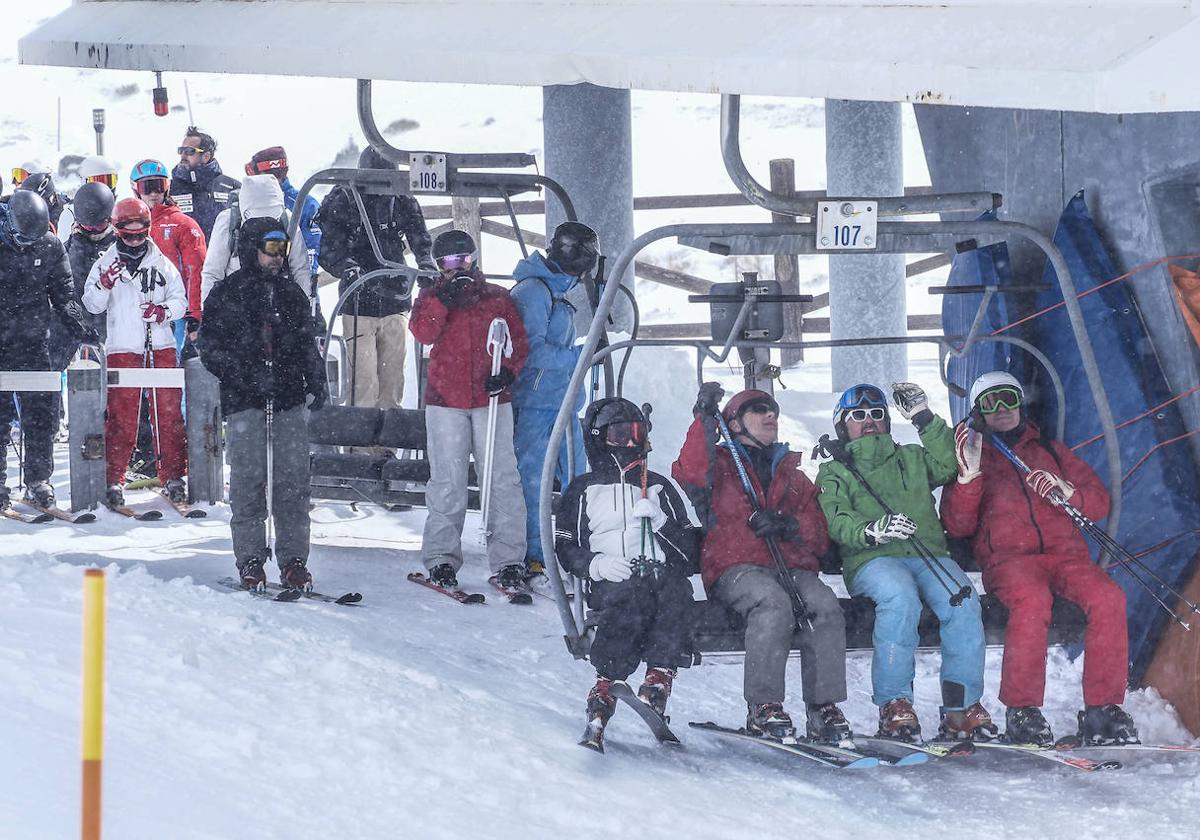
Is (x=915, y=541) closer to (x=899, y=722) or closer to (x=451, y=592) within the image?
(x=899, y=722)

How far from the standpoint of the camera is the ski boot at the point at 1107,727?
5.45m

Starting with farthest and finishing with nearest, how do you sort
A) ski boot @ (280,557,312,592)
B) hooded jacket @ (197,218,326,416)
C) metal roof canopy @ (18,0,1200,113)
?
ski boot @ (280,557,312,592), hooded jacket @ (197,218,326,416), metal roof canopy @ (18,0,1200,113)

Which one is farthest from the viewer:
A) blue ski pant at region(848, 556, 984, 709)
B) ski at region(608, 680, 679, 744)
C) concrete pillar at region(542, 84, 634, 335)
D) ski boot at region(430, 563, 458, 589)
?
concrete pillar at region(542, 84, 634, 335)

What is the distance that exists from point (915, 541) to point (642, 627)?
1037 millimetres

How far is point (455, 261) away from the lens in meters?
7.41

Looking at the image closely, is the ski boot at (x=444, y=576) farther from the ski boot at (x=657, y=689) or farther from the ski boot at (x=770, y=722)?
the ski boot at (x=770, y=722)

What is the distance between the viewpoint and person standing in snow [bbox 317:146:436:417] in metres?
9.16

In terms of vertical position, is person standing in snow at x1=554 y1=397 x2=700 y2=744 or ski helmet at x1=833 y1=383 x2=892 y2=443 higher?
ski helmet at x1=833 y1=383 x2=892 y2=443

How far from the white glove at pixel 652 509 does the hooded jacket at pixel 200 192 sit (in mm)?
5543

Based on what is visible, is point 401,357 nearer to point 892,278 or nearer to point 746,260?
point 892,278

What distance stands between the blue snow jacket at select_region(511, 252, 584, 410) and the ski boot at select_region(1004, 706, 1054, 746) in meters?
2.90

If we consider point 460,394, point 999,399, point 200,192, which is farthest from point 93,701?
point 200,192

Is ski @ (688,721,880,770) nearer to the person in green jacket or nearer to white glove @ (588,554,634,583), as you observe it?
the person in green jacket

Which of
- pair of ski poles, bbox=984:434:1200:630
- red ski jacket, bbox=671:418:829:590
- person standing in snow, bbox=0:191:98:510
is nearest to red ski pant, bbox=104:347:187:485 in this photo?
person standing in snow, bbox=0:191:98:510
